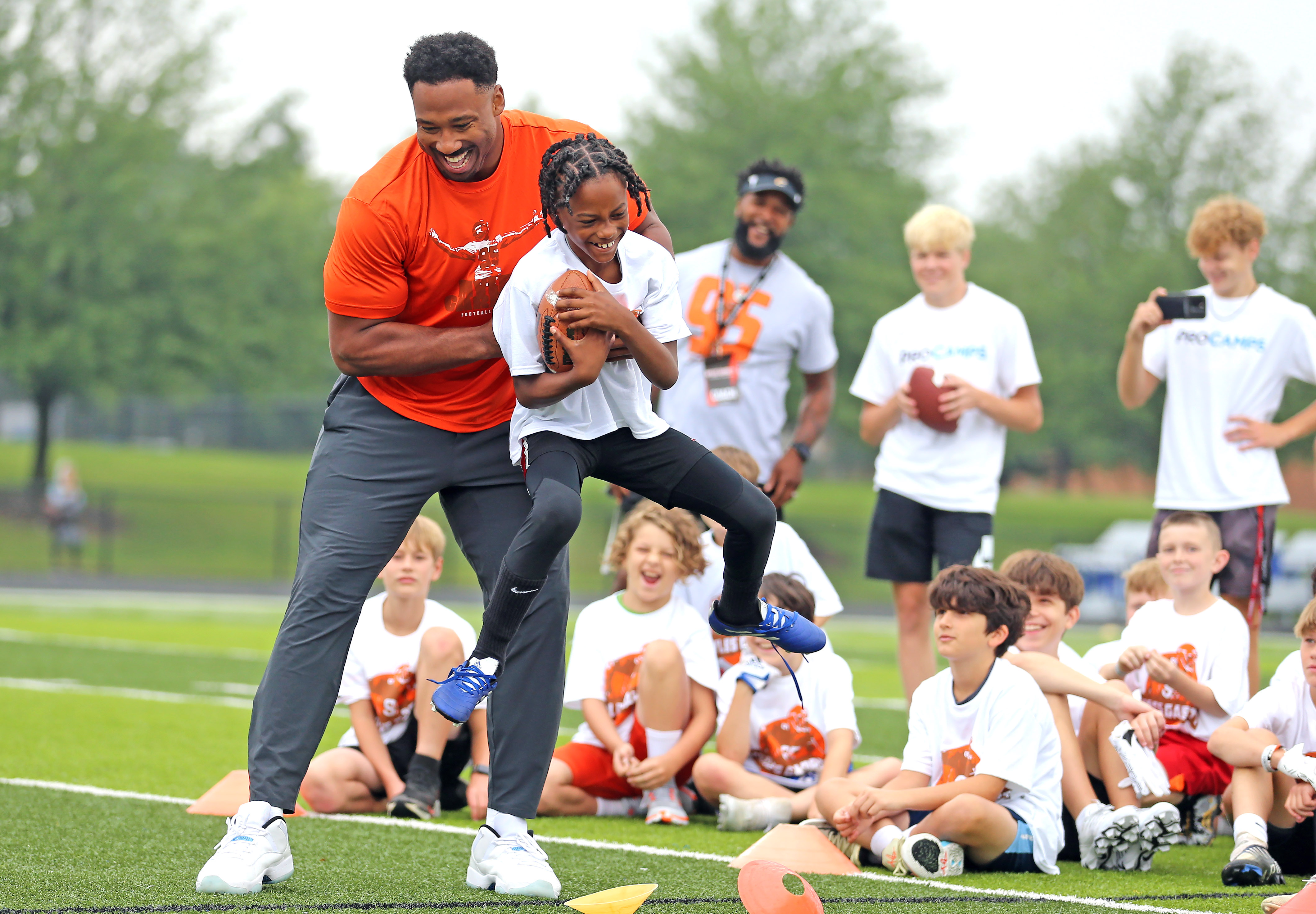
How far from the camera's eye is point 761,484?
21.0 ft

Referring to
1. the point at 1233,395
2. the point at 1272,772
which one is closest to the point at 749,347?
the point at 1233,395

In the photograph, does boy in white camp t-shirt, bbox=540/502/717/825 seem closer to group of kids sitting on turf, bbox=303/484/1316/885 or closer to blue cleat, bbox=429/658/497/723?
group of kids sitting on turf, bbox=303/484/1316/885

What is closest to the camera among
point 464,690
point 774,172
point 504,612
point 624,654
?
point 464,690

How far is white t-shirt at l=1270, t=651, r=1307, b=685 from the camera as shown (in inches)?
172

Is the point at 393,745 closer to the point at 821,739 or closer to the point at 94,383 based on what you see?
the point at 821,739

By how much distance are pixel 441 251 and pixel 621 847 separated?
2100mm

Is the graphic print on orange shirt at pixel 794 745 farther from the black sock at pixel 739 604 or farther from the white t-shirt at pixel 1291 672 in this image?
the white t-shirt at pixel 1291 672

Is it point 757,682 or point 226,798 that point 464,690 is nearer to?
point 757,682

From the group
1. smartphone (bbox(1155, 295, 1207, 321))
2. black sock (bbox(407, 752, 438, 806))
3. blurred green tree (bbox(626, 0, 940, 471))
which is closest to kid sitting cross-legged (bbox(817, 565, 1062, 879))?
black sock (bbox(407, 752, 438, 806))

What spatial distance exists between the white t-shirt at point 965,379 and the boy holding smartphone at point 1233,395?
1.81 feet

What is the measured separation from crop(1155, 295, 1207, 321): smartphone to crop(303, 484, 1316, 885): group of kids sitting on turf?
0.96m

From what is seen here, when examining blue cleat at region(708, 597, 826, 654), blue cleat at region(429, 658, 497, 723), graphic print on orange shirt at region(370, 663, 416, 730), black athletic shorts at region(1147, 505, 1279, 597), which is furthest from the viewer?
black athletic shorts at region(1147, 505, 1279, 597)

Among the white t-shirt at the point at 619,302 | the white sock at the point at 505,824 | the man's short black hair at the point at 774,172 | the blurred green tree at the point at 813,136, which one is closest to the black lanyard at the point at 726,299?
the man's short black hair at the point at 774,172

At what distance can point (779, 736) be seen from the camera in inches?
210
